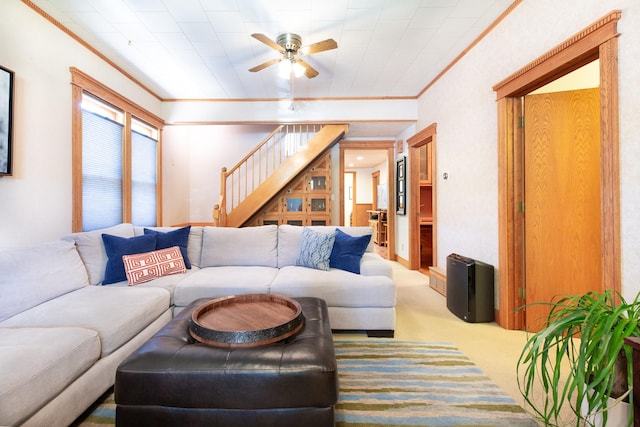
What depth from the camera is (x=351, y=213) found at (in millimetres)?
9914

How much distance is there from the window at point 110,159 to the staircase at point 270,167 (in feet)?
3.42

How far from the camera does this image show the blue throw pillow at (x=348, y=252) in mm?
2704

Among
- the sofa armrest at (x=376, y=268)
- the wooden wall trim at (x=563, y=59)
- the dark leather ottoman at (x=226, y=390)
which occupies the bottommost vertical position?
the dark leather ottoman at (x=226, y=390)

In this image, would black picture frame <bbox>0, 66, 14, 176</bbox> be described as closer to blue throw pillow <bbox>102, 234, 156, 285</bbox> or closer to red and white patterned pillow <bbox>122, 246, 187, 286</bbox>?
blue throw pillow <bbox>102, 234, 156, 285</bbox>

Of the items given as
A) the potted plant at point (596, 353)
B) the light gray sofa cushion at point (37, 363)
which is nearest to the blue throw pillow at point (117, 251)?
the light gray sofa cushion at point (37, 363)

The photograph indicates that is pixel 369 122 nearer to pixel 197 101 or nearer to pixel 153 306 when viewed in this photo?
pixel 197 101

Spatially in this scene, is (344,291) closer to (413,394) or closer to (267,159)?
(413,394)

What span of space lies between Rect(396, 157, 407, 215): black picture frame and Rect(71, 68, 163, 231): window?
3.97 m

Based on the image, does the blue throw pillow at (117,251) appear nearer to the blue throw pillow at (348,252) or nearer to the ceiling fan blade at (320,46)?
the blue throw pillow at (348,252)

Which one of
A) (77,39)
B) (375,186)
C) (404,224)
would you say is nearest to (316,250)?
(404,224)

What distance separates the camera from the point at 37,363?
3.94ft

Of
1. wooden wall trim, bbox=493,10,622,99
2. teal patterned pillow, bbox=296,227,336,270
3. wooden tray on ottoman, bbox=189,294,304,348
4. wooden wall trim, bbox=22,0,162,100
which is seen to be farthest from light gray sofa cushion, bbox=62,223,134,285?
wooden wall trim, bbox=493,10,622,99

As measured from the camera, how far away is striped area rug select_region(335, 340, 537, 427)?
1.46 m

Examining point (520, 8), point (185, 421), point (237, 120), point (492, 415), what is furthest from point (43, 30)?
point (492, 415)
